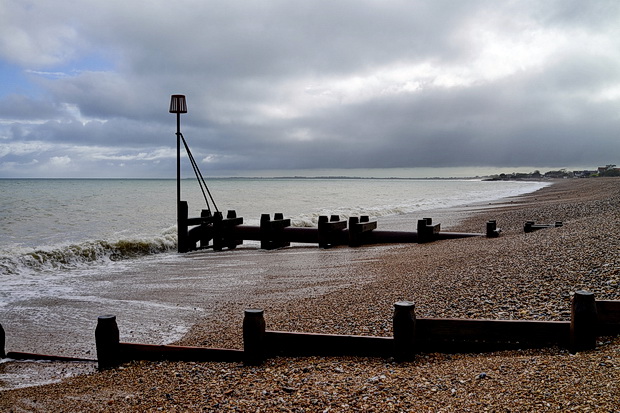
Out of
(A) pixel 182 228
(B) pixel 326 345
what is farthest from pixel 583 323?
(A) pixel 182 228

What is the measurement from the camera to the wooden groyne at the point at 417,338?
434 cm

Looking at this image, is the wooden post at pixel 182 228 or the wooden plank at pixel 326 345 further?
the wooden post at pixel 182 228

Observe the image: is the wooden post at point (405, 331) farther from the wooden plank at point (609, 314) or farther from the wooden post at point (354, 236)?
the wooden post at point (354, 236)

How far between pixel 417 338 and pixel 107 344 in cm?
327

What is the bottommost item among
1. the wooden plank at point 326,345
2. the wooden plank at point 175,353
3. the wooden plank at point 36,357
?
the wooden plank at point 36,357

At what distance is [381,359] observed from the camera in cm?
463

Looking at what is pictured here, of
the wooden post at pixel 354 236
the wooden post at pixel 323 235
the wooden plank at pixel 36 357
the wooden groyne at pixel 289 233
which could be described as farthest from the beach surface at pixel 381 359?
the wooden post at pixel 323 235

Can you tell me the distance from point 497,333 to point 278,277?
20.2 feet

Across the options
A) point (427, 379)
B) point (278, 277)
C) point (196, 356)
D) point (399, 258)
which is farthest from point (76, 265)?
point (427, 379)

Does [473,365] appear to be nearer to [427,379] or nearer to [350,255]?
[427,379]

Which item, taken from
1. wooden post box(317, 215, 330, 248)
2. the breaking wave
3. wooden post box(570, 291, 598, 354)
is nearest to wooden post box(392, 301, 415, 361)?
wooden post box(570, 291, 598, 354)

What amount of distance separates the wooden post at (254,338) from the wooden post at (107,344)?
4.86ft

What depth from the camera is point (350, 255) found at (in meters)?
12.9

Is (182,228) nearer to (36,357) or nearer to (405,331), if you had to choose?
(36,357)
